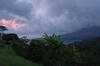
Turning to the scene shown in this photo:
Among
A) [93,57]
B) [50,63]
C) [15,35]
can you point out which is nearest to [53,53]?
[50,63]

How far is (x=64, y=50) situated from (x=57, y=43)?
0.51 m

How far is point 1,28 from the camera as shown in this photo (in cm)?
3450

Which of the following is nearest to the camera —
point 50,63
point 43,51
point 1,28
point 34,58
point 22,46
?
point 50,63

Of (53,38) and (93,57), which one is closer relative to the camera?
(53,38)

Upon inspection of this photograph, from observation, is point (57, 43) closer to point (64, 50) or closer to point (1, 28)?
point (64, 50)

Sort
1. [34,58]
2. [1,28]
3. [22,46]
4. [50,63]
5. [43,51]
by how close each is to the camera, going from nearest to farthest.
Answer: [50,63], [43,51], [34,58], [22,46], [1,28]

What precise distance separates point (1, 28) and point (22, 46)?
13.2 metres

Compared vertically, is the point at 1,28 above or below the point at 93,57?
above

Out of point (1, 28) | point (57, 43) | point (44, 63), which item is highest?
point (1, 28)

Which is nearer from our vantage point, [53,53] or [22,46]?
[53,53]

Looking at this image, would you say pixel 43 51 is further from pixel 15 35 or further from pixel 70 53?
pixel 15 35

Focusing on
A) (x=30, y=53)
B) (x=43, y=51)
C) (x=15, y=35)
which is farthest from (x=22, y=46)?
(x=15, y=35)

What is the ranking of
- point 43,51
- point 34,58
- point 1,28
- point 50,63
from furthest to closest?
point 1,28
point 34,58
point 43,51
point 50,63

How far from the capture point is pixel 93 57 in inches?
684
